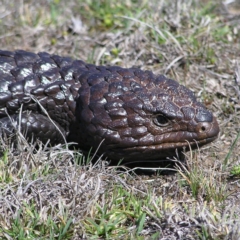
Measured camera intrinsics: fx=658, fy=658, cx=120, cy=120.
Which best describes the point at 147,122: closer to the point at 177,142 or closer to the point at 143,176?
the point at 177,142

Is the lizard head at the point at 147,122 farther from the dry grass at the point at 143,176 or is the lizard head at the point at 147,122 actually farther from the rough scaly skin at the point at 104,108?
the dry grass at the point at 143,176

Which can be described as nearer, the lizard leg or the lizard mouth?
the lizard mouth

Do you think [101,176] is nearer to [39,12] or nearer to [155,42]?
[155,42]

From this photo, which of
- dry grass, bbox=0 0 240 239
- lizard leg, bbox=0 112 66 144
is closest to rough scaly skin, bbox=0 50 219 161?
lizard leg, bbox=0 112 66 144

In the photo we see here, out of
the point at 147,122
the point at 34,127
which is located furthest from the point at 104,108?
the point at 34,127

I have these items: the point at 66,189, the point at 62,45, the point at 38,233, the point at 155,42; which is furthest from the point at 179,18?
the point at 38,233

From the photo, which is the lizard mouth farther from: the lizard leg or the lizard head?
the lizard leg

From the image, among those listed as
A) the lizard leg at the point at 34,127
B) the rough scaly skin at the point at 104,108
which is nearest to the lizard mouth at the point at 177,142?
the rough scaly skin at the point at 104,108

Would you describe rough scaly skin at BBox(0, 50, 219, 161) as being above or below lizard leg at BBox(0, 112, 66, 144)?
above
